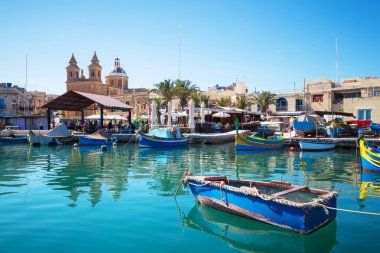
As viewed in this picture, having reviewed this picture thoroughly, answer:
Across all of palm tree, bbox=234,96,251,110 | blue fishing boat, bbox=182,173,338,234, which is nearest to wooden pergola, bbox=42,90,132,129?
palm tree, bbox=234,96,251,110

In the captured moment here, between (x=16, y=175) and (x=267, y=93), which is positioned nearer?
(x=16, y=175)

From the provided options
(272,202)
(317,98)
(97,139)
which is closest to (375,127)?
(317,98)

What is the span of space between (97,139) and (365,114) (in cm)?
3320

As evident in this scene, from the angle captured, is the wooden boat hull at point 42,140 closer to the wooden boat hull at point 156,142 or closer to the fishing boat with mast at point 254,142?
the wooden boat hull at point 156,142

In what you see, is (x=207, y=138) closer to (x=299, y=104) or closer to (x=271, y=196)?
A: (x=299, y=104)

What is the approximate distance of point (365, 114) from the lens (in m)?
40.3

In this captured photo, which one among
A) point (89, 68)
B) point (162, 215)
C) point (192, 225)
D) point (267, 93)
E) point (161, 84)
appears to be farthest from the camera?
point (89, 68)

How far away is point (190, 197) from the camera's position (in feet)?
34.7

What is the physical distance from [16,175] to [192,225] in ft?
37.4

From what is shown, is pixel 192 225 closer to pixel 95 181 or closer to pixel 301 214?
pixel 301 214

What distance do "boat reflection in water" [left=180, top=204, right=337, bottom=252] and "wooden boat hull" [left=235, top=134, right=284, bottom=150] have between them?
18110mm

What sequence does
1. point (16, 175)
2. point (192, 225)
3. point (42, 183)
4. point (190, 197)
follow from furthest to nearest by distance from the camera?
point (16, 175) → point (42, 183) → point (190, 197) → point (192, 225)

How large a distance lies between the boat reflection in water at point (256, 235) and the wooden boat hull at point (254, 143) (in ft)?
59.4

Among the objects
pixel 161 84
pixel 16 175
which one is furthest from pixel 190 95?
pixel 16 175
